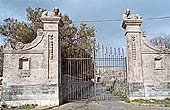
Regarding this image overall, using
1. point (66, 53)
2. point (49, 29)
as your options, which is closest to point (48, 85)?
point (49, 29)

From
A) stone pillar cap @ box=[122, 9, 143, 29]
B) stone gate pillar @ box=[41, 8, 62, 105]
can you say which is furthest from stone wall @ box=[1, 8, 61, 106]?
stone pillar cap @ box=[122, 9, 143, 29]

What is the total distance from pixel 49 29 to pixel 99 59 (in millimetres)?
3206

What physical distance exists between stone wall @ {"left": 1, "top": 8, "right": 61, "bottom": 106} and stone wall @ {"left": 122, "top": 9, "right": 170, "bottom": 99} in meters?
3.77

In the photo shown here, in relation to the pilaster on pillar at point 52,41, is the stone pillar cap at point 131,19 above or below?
above

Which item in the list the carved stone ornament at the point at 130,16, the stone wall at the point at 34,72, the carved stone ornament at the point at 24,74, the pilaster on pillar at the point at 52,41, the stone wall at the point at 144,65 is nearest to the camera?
the stone wall at the point at 34,72

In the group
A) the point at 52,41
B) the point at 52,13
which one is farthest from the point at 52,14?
the point at 52,41

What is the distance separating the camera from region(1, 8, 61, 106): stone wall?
841 cm

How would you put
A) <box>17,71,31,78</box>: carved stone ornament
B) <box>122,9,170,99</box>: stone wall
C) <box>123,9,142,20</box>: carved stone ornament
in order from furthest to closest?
1. <box>123,9,142,20</box>: carved stone ornament
2. <box>122,9,170,99</box>: stone wall
3. <box>17,71,31,78</box>: carved stone ornament

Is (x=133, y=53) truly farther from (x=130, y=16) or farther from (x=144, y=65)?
(x=130, y=16)

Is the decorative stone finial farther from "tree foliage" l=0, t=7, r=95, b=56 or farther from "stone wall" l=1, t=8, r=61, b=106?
"tree foliage" l=0, t=7, r=95, b=56

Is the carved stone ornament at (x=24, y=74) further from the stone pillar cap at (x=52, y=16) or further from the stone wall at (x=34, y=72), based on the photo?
the stone pillar cap at (x=52, y=16)

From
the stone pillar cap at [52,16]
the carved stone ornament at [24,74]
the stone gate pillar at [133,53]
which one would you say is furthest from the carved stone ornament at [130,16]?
the carved stone ornament at [24,74]

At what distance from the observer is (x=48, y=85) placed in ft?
28.1

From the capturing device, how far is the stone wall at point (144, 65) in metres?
8.99
